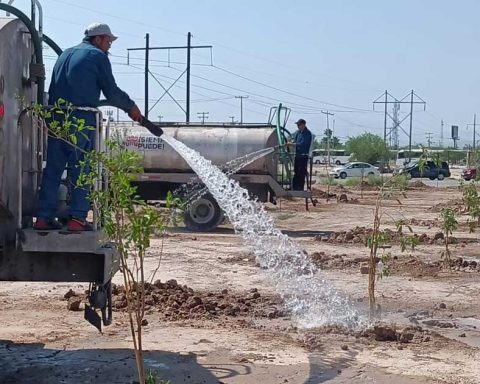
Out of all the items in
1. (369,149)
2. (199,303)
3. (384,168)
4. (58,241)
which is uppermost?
(369,149)

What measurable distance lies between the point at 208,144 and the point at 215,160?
1.41 feet

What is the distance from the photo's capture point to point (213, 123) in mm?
21734

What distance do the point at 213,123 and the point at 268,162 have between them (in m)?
1.99

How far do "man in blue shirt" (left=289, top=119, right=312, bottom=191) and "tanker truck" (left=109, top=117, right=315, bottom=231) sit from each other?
7.3 inches

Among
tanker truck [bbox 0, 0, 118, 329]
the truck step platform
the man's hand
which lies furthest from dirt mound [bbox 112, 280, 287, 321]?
A: the truck step platform

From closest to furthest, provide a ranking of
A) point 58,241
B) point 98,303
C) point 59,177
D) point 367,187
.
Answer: point 58,241 < point 59,177 < point 98,303 < point 367,187

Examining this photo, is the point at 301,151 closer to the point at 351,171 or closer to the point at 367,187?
the point at 367,187

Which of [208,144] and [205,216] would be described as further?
[205,216]

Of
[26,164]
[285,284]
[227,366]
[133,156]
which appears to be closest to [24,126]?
[26,164]

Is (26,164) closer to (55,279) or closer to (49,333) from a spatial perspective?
(55,279)

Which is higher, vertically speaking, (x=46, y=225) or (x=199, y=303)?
(x=46, y=225)

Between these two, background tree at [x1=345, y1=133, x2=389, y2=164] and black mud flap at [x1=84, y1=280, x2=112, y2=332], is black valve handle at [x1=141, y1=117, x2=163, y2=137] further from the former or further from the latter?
background tree at [x1=345, y1=133, x2=389, y2=164]

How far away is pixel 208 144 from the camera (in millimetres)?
20781

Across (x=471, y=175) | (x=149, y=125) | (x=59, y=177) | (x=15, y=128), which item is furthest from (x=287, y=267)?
(x=471, y=175)
